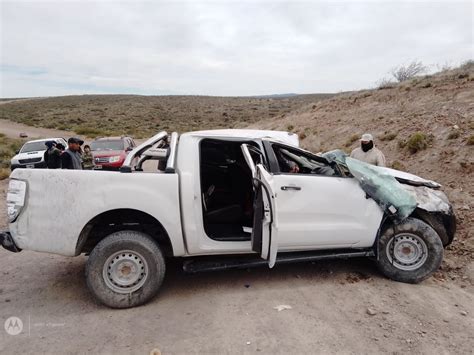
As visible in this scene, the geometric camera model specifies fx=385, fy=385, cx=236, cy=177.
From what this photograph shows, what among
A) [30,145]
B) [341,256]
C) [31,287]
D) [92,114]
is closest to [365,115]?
[341,256]

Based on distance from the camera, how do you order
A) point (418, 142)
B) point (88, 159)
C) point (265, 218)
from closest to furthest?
point (265, 218)
point (418, 142)
point (88, 159)

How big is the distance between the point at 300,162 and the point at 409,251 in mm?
1724

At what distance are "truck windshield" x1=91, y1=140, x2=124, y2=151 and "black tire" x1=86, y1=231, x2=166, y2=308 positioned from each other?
1231 centimetres

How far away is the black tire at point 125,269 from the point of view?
4012 mm

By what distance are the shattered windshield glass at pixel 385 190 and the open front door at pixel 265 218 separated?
1.34 meters

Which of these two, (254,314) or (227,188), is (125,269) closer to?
(254,314)

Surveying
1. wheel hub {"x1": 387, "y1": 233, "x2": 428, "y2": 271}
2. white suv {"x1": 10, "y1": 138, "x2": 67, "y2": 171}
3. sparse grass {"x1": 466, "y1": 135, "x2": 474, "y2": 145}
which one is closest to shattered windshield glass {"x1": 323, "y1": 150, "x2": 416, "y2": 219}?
wheel hub {"x1": 387, "y1": 233, "x2": 428, "y2": 271}

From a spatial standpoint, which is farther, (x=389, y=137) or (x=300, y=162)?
→ (x=389, y=137)

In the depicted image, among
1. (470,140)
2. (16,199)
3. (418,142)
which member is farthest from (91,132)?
(16,199)

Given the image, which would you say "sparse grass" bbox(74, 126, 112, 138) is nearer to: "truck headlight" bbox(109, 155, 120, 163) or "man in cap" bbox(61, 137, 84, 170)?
"truck headlight" bbox(109, 155, 120, 163)

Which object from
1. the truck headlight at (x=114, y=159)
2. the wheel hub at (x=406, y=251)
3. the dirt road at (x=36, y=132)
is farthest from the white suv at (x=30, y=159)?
the dirt road at (x=36, y=132)

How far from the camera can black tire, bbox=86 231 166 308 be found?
4012mm

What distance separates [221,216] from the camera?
5.09 meters

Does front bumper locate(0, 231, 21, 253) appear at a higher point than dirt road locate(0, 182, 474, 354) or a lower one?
higher
